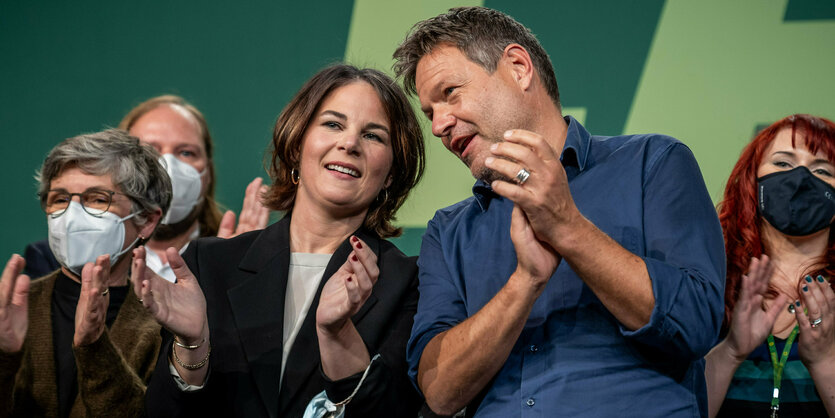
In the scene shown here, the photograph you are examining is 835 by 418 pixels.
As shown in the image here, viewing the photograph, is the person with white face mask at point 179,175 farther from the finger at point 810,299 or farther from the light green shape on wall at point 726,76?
the finger at point 810,299

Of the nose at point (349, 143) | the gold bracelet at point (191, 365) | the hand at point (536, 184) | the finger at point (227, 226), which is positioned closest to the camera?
the hand at point (536, 184)

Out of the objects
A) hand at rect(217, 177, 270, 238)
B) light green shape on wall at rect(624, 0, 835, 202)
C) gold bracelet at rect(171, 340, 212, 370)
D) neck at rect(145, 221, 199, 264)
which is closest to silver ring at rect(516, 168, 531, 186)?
gold bracelet at rect(171, 340, 212, 370)

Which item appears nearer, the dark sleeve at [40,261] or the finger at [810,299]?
the finger at [810,299]

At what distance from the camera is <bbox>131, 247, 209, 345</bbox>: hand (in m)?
1.87

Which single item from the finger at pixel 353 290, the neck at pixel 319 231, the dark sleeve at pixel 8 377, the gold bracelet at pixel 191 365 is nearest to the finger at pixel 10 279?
the dark sleeve at pixel 8 377

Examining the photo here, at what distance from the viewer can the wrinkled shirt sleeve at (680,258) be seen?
1.49 meters

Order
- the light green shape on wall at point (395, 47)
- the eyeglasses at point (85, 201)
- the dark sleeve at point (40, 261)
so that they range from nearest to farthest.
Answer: the eyeglasses at point (85, 201), the dark sleeve at point (40, 261), the light green shape on wall at point (395, 47)

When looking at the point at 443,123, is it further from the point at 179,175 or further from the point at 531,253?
the point at 179,175

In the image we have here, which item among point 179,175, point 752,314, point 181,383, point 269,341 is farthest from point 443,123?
point 179,175

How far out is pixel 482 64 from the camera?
1976mm

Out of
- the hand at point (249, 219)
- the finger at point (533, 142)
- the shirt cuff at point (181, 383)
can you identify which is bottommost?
the shirt cuff at point (181, 383)

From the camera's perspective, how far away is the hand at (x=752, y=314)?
228 centimetres

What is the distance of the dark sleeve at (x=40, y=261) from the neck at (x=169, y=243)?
38 centimetres

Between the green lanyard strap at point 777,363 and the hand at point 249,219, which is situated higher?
the green lanyard strap at point 777,363
